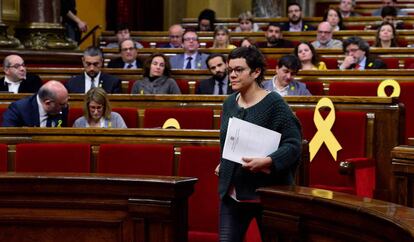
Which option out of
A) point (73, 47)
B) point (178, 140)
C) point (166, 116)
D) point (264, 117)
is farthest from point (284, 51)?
point (264, 117)

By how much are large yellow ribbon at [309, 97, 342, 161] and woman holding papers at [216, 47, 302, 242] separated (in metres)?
2.08

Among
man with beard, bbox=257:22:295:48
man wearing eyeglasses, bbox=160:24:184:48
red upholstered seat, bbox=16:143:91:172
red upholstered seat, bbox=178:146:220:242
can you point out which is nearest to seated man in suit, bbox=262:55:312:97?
red upholstered seat, bbox=178:146:220:242

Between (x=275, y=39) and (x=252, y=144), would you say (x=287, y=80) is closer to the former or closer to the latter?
(x=252, y=144)

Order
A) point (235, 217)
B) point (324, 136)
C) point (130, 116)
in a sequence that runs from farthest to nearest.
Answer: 1. point (130, 116)
2. point (324, 136)
3. point (235, 217)

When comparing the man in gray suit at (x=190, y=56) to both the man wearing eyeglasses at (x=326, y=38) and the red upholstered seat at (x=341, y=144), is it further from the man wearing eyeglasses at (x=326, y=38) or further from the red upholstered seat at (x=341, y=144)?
the red upholstered seat at (x=341, y=144)

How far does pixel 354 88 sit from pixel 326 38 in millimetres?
3021

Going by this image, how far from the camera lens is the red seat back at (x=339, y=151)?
5.87m

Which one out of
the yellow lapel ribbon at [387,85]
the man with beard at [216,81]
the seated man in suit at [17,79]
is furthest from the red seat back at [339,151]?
the seated man in suit at [17,79]

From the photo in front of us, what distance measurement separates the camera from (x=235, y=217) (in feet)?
12.4

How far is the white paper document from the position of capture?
3.75 metres

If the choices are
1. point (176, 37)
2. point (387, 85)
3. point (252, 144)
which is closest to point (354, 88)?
point (387, 85)

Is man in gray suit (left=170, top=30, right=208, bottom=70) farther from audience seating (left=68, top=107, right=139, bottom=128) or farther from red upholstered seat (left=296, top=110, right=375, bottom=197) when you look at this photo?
red upholstered seat (left=296, top=110, right=375, bottom=197)

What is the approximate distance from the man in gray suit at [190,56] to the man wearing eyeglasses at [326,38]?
1.32 m

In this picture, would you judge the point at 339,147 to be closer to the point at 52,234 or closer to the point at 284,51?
the point at 52,234
